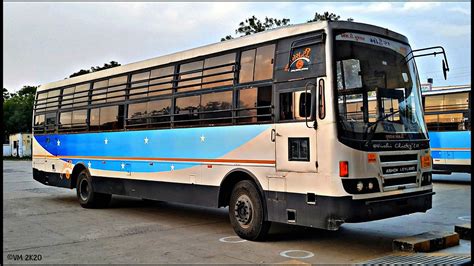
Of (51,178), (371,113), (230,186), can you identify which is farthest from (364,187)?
(51,178)

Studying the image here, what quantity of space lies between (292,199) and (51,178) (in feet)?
29.0

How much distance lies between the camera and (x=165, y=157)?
10164mm

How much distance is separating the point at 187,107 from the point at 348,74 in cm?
→ 357

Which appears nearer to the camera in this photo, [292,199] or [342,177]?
[342,177]

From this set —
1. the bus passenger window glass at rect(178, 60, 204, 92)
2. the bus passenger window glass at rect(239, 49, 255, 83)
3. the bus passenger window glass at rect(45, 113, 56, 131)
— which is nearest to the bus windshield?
the bus passenger window glass at rect(239, 49, 255, 83)

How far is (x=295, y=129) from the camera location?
757 cm

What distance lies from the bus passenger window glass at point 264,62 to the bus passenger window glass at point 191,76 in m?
1.52

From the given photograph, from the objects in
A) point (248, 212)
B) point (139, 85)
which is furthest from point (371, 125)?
point (139, 85)

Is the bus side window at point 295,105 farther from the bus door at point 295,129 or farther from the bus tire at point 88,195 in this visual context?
the bus tire at point 88,195

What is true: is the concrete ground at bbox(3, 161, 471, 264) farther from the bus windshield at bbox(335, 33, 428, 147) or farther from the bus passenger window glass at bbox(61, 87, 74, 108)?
the bus passenger window glass at bbox(61, 87, 74, 108)

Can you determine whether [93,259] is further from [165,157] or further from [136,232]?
[165,157]

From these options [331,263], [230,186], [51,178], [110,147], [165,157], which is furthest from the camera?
[51,178]

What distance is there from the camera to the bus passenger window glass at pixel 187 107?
9570 millimetres

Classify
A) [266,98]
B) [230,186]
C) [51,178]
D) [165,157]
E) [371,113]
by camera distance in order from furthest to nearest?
[51,178], [165,157], [230,186], [266,98], [371,113]
